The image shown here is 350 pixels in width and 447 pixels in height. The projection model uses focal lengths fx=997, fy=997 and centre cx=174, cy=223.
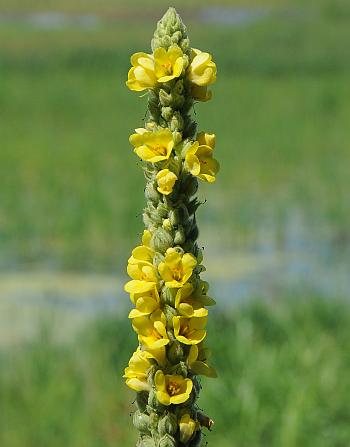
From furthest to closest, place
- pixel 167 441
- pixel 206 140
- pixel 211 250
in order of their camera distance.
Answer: pixel 211 250 < pixel 206 140 < pixel 167 441

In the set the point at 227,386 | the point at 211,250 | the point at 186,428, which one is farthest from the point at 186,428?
Answer: the point at 211,250

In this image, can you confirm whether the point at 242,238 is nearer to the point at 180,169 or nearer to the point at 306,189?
the point at 306,189

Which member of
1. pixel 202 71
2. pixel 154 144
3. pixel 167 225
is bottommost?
pixel 167 225

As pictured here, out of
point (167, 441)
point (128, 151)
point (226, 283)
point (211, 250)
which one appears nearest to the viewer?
point (167, 441)

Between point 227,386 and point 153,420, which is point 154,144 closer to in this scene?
point 153,420

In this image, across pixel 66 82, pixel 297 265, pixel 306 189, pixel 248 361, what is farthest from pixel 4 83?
pixel 248 361

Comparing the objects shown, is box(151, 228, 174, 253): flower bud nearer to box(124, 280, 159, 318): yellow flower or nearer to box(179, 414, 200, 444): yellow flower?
A: box(124, 280, 159, 318): yellow flower
